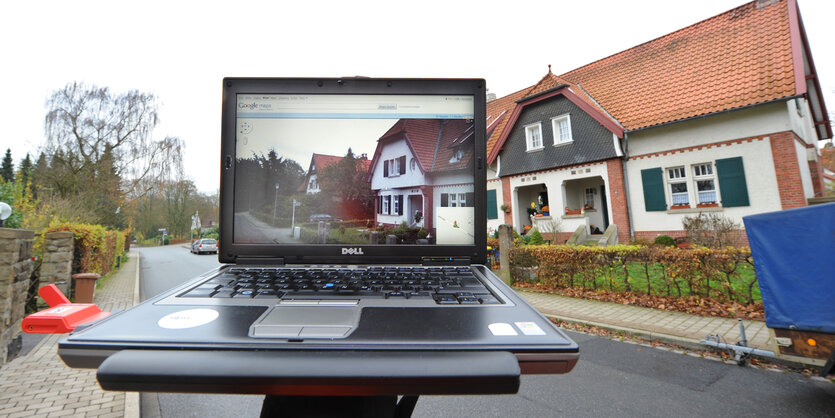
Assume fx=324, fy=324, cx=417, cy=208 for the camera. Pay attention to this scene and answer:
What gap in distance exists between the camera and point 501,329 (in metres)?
0.76

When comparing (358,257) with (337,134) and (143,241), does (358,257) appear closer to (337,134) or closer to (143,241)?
(337,134)

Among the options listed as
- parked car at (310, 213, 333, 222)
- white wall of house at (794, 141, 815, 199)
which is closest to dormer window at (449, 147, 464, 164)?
parked car at (310, 213, 333, 222)

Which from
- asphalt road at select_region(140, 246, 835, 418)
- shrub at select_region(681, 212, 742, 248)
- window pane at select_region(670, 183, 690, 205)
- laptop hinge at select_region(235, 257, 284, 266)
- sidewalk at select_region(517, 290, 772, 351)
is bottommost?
asphalt road at select_region(140, 246, 835, 418)

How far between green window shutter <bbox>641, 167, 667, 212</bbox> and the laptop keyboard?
13.7m

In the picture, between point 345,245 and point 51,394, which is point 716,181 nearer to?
point 345,245

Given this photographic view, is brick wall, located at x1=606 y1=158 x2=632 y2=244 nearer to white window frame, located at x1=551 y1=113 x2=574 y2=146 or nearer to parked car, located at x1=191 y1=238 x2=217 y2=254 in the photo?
white window frame, located at x1=551 y1=113 x2=574 y2=146

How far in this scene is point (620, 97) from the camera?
14.4 meters

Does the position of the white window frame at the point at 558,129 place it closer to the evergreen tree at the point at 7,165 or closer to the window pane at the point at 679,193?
the window pane at the point at 679,193

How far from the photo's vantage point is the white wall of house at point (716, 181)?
390 inches

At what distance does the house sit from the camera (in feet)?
4.72

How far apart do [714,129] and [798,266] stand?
1008 cm

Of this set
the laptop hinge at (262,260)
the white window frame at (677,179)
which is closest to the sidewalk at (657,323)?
the laptop hinge at (262,260)

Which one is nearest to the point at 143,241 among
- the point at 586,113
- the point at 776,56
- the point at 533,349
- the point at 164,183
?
the point at 164,183

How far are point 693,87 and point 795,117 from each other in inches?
116
